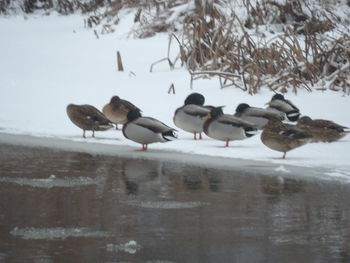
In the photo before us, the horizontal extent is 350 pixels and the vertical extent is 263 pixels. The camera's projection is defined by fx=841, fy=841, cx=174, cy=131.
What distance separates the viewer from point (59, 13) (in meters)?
26.2

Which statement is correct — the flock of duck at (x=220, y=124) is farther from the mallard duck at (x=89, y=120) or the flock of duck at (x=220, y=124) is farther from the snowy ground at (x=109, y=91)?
the snowy ground at (x=109, y=91)

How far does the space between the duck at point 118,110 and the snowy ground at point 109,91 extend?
1.01 feet

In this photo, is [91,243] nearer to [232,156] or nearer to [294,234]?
[294,234]

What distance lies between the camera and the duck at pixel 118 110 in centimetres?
1199

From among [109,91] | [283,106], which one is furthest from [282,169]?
[109,91]

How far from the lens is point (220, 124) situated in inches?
405

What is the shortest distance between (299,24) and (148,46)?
3.28 metres

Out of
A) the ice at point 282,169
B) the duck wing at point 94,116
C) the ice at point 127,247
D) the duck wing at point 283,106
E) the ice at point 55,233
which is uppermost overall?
the duck wing at point 283,106

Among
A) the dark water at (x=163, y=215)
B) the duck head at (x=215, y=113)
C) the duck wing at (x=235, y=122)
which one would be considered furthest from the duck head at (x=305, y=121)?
the dark water at (x=163, y=215)

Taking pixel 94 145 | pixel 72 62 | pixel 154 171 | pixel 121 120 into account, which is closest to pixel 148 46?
pixel 72 62

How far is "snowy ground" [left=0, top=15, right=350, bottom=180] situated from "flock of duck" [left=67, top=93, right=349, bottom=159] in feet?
0.58

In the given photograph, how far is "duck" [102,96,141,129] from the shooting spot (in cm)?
1199

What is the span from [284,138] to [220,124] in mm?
1050

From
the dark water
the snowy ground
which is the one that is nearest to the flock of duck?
the snowy ground
